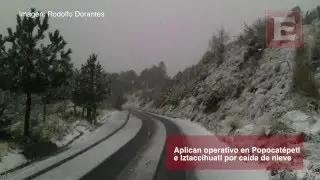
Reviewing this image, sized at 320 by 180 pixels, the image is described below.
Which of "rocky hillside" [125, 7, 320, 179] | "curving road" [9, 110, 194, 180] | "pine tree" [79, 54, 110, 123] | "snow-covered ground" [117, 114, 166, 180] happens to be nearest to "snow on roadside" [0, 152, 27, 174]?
"curving road" [9, 110, 194, 180]

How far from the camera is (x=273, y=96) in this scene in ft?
65.8

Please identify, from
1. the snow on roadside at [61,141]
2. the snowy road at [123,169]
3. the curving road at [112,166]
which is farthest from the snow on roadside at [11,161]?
the snowy road at [123,169]

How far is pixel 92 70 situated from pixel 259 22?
60.4 feet

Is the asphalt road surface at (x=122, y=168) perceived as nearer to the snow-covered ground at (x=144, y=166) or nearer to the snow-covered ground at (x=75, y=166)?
the snow-covered ground at (x=144, y=166)

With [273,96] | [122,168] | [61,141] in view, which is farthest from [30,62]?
[273,96]

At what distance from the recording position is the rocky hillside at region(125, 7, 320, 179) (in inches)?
552

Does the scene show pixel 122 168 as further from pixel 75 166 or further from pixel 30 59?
pixel 30 59

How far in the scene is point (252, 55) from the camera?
101 ft

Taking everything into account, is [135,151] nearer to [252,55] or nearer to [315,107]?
[315,107]

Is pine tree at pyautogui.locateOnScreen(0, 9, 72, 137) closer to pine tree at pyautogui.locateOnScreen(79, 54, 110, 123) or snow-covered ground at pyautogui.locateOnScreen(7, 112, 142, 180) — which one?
snow-covered ground at pyautogui.locateOnScreen(7, 112, 142, 180)

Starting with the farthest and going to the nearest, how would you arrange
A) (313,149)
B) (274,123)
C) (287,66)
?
(287,66), (274,123), (313,149)

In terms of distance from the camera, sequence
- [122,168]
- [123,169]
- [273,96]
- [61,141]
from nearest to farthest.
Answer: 1. [123,169]
2. [122,168]
3. [273,96]
4. [61,141]

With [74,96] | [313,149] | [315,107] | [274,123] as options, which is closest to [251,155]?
[313,149]

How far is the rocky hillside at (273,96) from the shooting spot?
1401 cm
